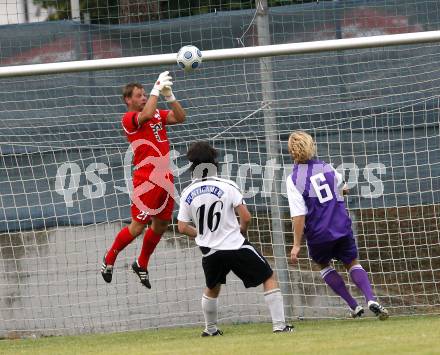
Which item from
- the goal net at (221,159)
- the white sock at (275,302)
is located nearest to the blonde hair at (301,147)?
the white sock at (275,302)

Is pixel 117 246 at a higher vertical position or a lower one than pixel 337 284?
higher

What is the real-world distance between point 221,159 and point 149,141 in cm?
148

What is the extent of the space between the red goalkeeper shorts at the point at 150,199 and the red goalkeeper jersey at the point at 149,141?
4.3 inches

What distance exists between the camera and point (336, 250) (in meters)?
9.70

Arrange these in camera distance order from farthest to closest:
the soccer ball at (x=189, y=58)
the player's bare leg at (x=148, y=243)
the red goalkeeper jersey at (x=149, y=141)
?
1. the player's bare leg at (x=148, y=243)
2. the red goalkeeper jersey at (x=149, y=141)
3. the soccer ball at (x=189, y=58)

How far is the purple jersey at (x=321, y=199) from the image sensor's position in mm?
9477

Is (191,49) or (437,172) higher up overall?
(191,49)

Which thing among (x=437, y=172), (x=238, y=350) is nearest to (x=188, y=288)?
(x=437, y=172)

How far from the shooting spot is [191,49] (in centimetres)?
952

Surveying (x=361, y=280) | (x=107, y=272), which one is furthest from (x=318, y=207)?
(x=107, y=272)

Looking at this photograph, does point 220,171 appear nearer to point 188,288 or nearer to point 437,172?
point 188,288

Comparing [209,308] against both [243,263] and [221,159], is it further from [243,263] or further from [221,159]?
[221,159]

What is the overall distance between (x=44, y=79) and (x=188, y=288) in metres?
2.65

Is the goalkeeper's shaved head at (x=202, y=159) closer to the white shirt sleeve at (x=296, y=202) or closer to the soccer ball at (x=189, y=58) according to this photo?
the white shirt sleeve at (x=296, y=202)
